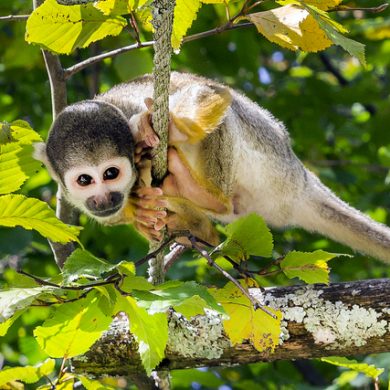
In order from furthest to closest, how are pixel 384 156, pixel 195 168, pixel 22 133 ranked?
pixel 384 156
pixel 195 168
pixel 22 133

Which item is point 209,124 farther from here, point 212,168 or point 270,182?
point 270,182

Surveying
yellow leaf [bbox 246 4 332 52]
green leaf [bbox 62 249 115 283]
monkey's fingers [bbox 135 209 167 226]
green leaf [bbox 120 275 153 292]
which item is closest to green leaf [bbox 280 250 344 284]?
green leaf [bbox 120 275 153 292]

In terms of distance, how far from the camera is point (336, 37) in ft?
7.68

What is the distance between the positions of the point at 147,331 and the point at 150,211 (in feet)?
4.60

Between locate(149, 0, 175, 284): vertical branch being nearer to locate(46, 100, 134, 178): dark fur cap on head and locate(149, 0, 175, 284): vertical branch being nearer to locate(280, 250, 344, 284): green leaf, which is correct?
locate(46, 100, 134, 178): dark fur cap on head

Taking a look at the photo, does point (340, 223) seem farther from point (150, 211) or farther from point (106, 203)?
point (106, 203)

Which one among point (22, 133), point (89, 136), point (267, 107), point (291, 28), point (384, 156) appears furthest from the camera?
point (267, 107)

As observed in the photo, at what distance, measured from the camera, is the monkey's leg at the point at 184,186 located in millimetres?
3553

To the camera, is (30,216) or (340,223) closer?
(30,216)

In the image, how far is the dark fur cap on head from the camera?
136 inches

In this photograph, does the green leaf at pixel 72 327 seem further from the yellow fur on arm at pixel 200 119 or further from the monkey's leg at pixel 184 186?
the yellow fur on arm at pixel 200 119

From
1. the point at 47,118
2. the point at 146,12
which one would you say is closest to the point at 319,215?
the point at 146,12

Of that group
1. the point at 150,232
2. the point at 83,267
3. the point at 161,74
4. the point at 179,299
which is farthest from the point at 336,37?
the point at 150,232

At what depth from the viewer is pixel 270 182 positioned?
398cm
